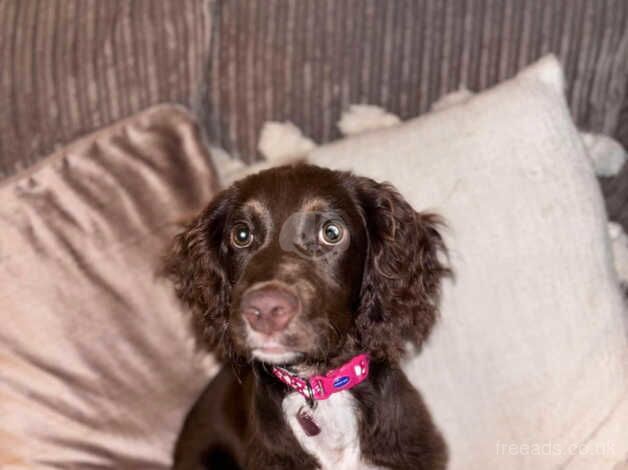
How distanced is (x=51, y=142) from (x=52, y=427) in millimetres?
1083

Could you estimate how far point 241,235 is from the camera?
245 centimetres

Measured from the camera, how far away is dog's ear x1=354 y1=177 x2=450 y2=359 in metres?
2.51

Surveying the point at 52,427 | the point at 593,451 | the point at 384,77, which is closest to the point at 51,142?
the point at 52,427

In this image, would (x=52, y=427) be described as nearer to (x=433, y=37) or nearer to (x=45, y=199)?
(x=45, y=199)

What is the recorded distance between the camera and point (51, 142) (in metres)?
3.25

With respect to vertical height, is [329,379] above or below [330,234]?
below

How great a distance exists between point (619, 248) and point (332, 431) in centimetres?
137

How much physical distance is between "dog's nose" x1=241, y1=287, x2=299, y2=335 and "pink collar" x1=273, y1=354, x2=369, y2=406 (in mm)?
360

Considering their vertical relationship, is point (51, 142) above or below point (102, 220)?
above

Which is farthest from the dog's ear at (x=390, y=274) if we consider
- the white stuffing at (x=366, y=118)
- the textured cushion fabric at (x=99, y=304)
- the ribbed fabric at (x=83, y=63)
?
the ribbed fabric at (x=83, y=63)

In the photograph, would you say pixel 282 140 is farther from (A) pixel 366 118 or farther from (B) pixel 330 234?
(B) pixel 330 234

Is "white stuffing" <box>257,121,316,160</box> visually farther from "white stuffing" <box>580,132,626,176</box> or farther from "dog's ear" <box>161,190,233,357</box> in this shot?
"white stuffing" <box>580,132,626,176</box>

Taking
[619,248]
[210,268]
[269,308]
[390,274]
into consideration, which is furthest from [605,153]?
[269,308]

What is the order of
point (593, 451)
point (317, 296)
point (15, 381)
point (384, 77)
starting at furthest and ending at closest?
1. point (384, 77)
2. point (15, 381)
3. point (593, 451)
4. point (317, 296)
